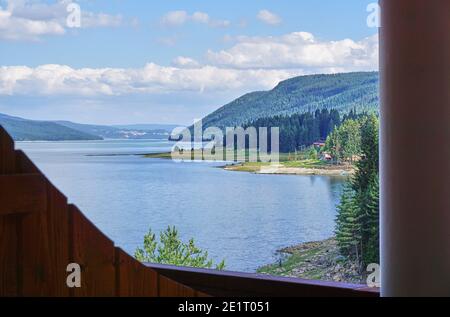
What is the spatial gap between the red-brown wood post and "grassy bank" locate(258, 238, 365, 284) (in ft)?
26.5

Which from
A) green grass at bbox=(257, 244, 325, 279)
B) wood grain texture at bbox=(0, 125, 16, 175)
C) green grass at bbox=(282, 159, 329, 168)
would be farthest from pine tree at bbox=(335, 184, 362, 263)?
wood grain texture at bbox=(0, 125, 16, 175)

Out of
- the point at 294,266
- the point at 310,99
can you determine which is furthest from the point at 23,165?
the point at 294,266

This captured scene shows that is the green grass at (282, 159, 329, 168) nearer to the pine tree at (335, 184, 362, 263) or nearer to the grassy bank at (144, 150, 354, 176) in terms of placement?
the grassy bank at (144, 150, 354, 176)

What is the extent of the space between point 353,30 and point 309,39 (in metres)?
1.26

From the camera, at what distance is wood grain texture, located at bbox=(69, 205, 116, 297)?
862mm

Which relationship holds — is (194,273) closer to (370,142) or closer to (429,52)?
(429,52)

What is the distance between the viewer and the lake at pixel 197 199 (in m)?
10.4

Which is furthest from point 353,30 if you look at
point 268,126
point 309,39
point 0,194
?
point 0,194

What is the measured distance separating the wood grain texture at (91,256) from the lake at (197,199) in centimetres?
883

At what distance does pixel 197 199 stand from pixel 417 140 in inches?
406

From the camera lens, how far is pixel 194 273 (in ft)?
7.29

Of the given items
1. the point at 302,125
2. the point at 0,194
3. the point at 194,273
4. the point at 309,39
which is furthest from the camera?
the point at 309,39

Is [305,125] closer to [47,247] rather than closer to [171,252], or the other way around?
[171,252]

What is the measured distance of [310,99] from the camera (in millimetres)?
9078
